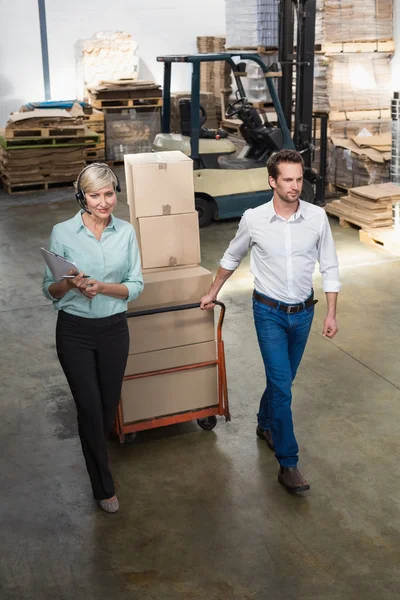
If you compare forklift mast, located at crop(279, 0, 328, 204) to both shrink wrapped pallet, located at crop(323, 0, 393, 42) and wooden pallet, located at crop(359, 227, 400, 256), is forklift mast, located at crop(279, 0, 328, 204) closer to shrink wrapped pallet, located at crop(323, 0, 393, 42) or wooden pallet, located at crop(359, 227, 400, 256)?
shrink wrapped pallet, located at crop(323, 0, 393, 42)

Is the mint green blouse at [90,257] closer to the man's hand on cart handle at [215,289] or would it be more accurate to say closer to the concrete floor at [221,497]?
the man's hand on cart handle at [215,289]

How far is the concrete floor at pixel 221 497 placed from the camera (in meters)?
3.77

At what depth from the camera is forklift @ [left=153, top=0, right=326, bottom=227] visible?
33.8 feet

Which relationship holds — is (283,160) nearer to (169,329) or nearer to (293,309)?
(293,309)

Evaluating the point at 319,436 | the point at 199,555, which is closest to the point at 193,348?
the point at 319,436

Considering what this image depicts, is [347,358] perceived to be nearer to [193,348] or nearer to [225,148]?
→ [193,348]

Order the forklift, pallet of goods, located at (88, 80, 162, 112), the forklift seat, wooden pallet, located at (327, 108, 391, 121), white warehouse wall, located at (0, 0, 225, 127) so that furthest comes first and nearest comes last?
white warehouse wall, located at (0, 0, 225, 127), pallet of goods, located at (88, 80, 162, 112), wooden pallet, located at (327, 108, 391, 121), the forklift seat, the forklift

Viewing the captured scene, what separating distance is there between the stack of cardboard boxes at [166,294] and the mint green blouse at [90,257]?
2.68 ft

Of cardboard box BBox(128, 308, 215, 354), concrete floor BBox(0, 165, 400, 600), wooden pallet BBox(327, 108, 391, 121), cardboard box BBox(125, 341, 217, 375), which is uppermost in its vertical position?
wooden pallet BBox(327, 108, 391, 121)

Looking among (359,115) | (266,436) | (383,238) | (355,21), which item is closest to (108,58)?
(355,21)

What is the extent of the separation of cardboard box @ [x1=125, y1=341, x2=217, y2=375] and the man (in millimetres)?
744

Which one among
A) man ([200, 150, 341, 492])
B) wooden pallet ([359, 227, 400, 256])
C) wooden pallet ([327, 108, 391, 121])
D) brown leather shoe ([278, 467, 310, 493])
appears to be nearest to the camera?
man ([200, 150, 341, 492])

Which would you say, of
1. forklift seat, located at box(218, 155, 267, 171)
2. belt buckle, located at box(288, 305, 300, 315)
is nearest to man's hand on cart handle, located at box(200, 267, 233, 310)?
belt buckle, located at box(288, 305, 300, 315)

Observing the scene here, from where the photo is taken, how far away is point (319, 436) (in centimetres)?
513
